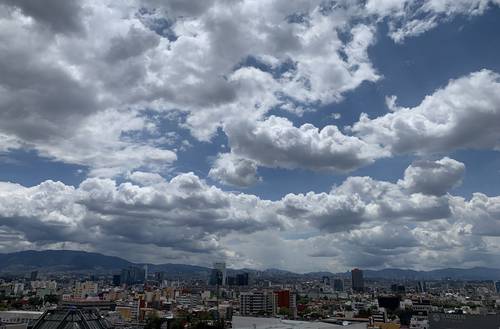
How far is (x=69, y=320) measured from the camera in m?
36.4

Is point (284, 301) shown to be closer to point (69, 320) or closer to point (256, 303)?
point (256, 303)

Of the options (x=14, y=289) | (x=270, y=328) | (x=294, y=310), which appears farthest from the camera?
(x=14, y=289)

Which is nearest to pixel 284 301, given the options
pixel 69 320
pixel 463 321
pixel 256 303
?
pixel 256 303

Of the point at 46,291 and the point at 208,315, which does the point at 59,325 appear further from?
the point at 46,291

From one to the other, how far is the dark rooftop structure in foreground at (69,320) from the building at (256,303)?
2988 inches

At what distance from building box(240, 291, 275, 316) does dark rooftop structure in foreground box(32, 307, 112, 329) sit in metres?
75.9

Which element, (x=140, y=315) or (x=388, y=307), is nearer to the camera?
(x=140, y=315)

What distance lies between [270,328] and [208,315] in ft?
120

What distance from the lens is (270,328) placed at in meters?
56.3

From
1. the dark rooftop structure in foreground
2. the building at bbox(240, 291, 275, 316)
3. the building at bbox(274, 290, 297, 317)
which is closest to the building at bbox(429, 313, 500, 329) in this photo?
the dark rooftop structure in foreground

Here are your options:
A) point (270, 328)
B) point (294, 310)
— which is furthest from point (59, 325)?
point (294, 310)

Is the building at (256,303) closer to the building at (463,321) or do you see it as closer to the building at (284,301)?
the building at (284,301)

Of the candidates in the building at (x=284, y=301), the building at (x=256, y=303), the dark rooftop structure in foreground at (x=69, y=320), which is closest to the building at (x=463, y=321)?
the dark rooftop structure in foreground at (x=69, y=320)

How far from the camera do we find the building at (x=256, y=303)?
4333 inches
